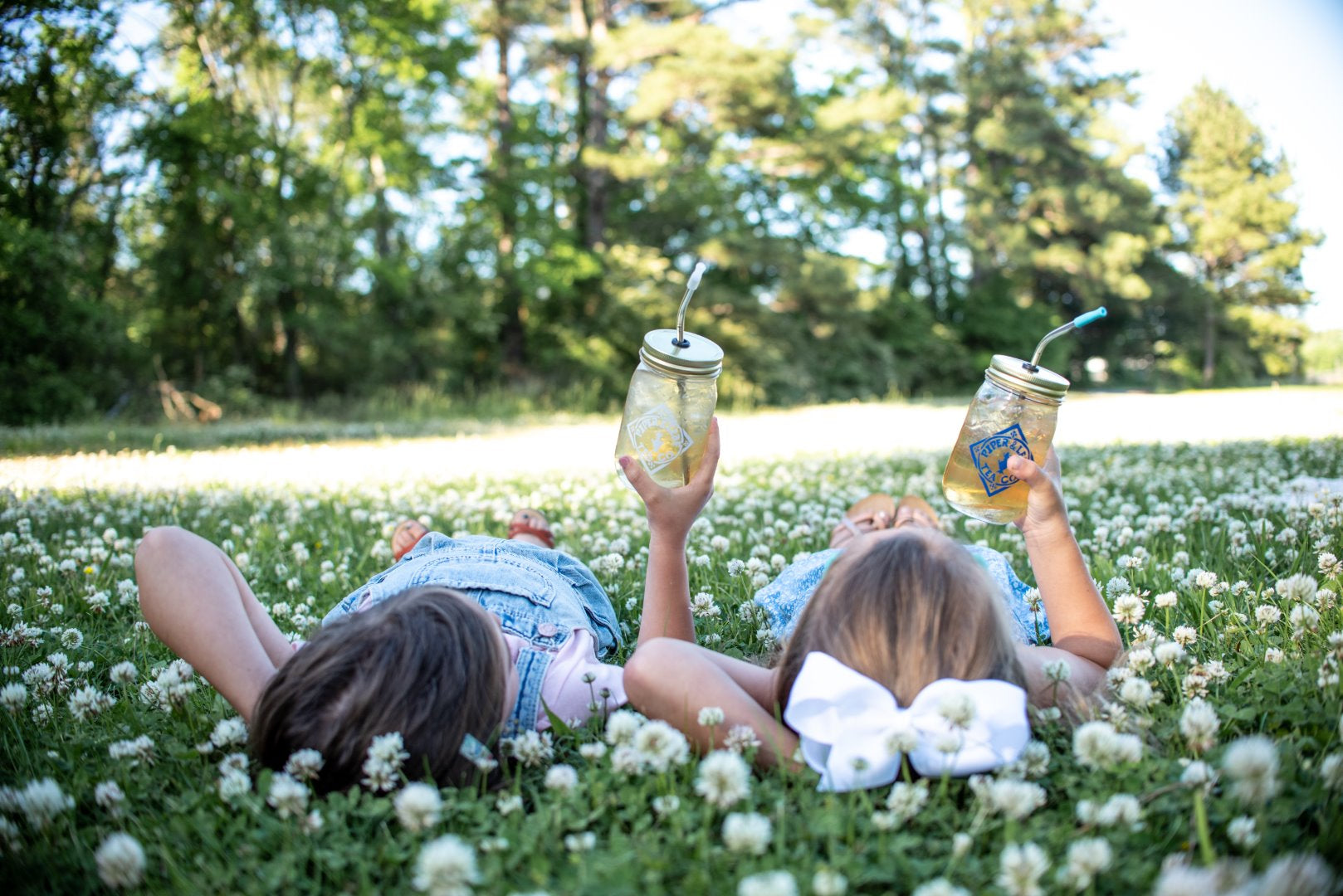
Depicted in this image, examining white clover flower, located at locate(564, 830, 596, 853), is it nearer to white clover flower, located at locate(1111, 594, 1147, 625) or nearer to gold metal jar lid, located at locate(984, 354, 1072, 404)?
gold metal jar lid, located at locate(984, 354, 1072, 404)

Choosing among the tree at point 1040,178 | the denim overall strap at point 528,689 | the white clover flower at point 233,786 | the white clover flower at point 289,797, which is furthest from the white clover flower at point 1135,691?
the tree at point 1040,178

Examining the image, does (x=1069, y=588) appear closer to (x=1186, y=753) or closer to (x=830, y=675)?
(x=1186, y=753)

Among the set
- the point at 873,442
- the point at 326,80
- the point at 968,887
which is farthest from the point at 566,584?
the point at 326,80

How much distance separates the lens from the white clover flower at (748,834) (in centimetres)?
142

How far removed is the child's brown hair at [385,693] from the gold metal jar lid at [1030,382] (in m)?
1.49

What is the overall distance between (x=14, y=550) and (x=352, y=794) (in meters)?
3.19

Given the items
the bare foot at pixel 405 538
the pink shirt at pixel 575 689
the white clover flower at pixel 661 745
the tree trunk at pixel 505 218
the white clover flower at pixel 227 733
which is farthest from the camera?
the tree trunk at pixel 505 218

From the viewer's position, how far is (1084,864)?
1.35 metres

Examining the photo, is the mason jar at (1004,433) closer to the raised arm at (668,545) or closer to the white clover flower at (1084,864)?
the raised arm at (668,545)

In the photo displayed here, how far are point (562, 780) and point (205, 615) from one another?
105cm

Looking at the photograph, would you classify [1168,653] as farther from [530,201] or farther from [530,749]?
[530,201]

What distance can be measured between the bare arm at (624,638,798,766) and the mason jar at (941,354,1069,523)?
3.14 feet

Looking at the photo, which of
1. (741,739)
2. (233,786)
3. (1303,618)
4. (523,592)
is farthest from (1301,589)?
(233,786)

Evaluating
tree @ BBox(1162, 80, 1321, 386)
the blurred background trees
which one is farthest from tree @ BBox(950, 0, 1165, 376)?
tree @ BBox(1162, 80, 1321, 386)
